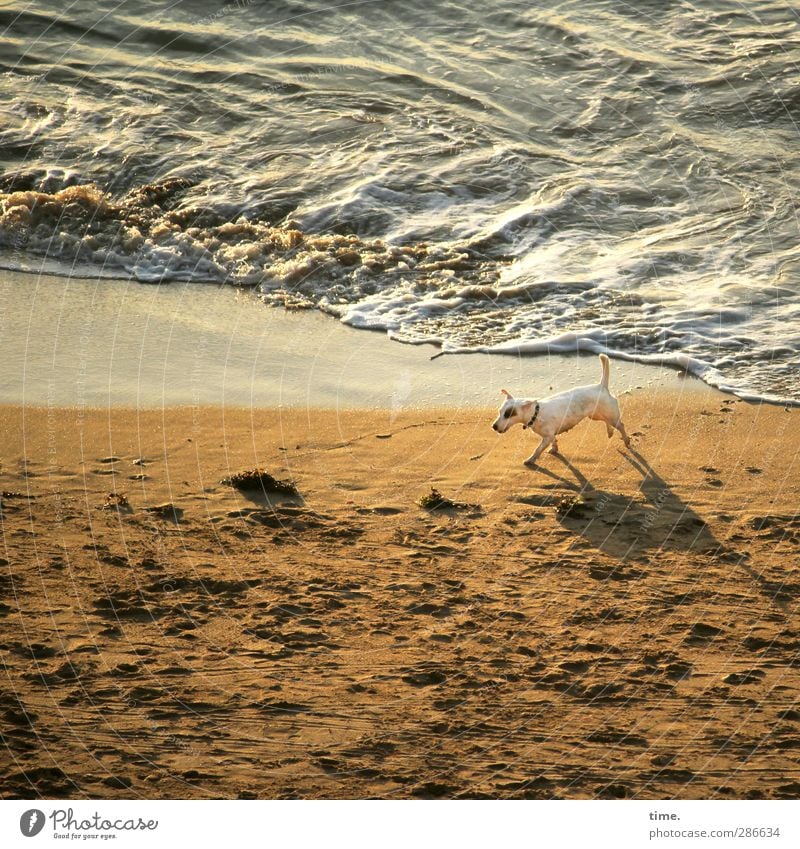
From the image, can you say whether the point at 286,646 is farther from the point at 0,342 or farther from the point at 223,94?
the point at 223,94

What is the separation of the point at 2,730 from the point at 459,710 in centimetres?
312

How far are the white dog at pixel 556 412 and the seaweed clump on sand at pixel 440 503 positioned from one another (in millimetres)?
1220

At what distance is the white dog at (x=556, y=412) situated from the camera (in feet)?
39.1

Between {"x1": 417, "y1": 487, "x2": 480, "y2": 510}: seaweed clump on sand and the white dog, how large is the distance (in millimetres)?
1220

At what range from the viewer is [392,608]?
9.30 metres

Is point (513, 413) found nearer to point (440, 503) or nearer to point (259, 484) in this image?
point (440, 503)

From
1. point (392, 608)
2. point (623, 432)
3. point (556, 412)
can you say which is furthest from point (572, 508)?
point (392, 608)

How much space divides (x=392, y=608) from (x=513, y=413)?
3310mm

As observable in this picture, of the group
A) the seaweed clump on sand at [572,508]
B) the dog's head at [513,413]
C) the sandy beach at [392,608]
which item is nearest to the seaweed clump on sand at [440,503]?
the sandy beach at [392,608]

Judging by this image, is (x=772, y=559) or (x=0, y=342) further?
(x=0, y=342)

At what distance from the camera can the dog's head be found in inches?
468

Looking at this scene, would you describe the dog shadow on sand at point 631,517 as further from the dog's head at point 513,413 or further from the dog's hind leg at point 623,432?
the dog's head at point 513,413

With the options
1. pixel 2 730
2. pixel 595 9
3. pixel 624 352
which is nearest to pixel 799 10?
pixel 595 9
